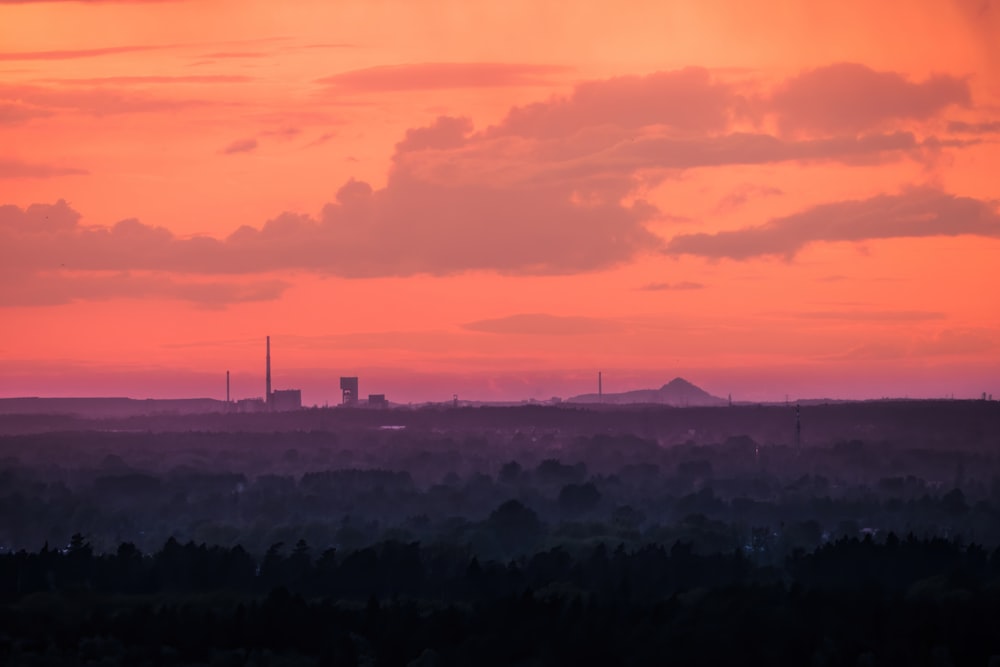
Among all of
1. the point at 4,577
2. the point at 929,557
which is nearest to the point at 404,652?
the point at 4,577

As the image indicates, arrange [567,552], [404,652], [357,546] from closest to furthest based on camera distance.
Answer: [404,652]
[567,552]
[357,546]

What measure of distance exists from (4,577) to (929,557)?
75.2 meters

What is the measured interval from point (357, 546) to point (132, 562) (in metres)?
37.2

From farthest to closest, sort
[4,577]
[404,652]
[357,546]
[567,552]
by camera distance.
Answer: [357,546]
[567,552]
[4,577]
[404,652]

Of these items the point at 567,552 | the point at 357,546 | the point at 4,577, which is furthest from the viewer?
the point at 357,546

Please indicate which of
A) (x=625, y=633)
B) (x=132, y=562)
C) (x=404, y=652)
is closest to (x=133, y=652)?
(x=404, y=652)

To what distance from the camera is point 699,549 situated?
186 meters

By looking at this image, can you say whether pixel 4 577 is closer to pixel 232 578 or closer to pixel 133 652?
pixel 232 578

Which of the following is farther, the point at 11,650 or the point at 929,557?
the point at 929,557

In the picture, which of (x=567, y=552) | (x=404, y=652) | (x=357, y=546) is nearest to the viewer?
(x=404, y=652)

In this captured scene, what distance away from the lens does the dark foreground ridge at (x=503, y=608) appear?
119938mm

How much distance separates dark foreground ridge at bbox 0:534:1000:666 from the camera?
120m

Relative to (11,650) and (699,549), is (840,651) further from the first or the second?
(699,549)

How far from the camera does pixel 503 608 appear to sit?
130250 millimetres
